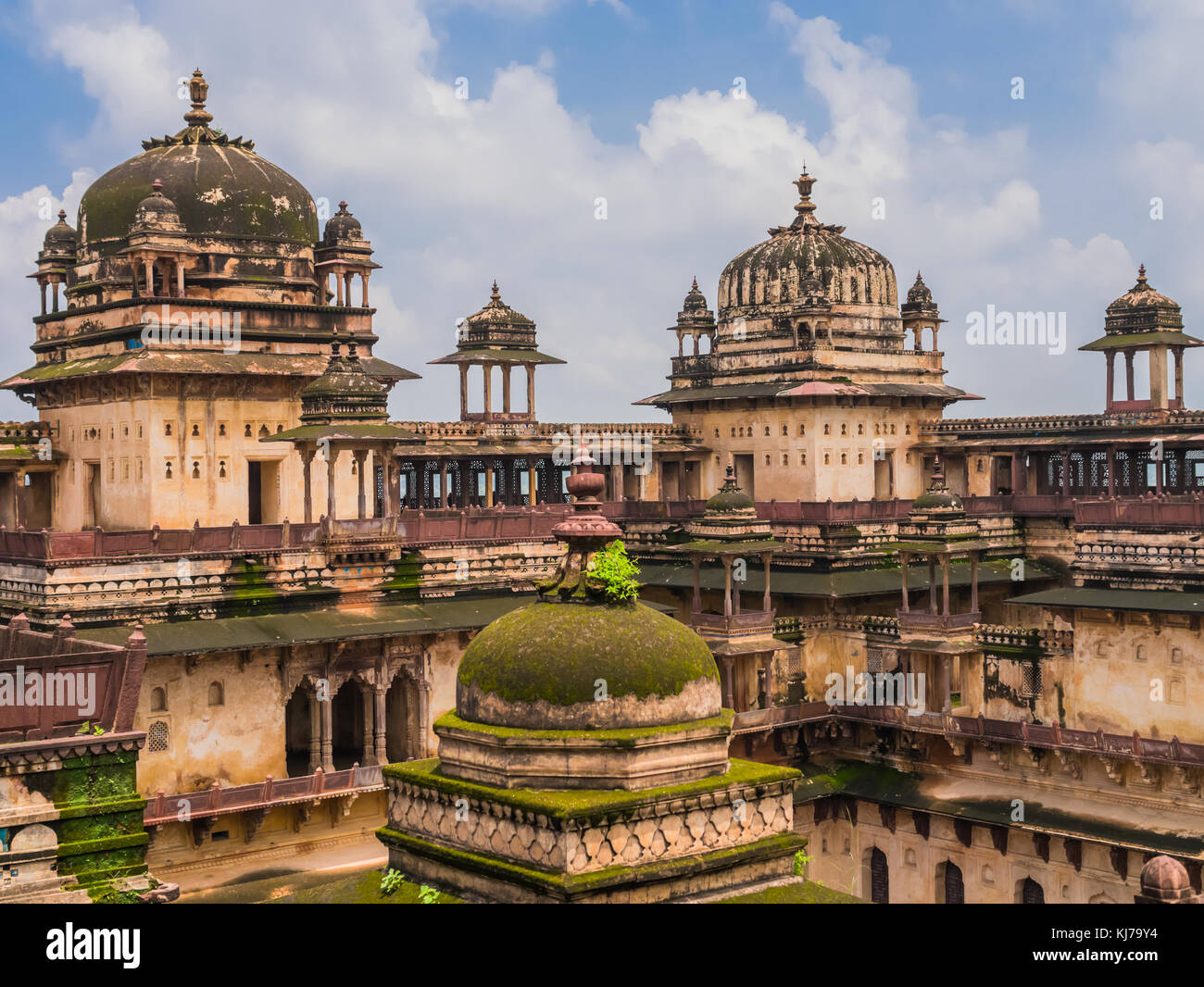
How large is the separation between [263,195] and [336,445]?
8.66 meters

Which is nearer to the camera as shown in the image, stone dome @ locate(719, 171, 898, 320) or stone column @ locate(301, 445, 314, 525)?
stone column @ locate(301, 445, 314, 525)

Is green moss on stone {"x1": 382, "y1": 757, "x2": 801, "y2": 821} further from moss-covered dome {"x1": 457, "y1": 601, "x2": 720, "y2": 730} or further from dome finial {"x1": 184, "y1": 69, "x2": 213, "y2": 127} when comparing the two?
dome finial {"x1": 184, "y1": 69, "x2": 213, "y2": 127}

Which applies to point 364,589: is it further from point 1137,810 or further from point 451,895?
point 451,895

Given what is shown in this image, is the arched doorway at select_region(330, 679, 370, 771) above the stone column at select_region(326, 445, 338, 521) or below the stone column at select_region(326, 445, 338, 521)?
below

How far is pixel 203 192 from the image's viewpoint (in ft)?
126

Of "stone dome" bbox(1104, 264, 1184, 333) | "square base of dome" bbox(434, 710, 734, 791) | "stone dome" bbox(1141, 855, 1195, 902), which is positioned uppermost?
"stone dome" bbox(1104, 264, 1184, 333)

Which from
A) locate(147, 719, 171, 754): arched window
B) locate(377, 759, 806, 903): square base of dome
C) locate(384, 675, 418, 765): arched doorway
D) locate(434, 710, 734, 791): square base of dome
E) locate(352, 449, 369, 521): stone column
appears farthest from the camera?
locate(352, 449, 369, 521): stone column

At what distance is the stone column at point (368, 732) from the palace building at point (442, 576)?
137mm

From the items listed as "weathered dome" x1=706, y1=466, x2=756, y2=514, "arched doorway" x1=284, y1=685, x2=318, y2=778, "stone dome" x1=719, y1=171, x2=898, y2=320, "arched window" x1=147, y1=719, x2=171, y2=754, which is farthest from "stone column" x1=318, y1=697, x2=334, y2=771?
"stone dome" x1=719, y1=171, x2=898, y2=320

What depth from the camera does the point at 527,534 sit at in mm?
37438

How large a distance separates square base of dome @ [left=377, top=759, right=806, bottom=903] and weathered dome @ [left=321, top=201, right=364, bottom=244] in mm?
26455

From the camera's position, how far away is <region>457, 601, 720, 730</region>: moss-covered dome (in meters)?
14.7

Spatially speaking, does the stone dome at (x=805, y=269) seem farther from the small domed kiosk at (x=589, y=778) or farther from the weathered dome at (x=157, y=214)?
the small domed kiosk at (x=589, y=778)

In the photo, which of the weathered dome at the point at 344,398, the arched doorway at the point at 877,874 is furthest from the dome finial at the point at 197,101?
the arched doorway at the point at 877,874
